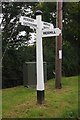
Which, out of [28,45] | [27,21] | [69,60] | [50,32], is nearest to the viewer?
[27,21]

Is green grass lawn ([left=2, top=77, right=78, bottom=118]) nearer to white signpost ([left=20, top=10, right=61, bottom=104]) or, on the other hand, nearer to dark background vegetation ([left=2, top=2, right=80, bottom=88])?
white signpost ([left=20, top=10, right=61, bottom=104])

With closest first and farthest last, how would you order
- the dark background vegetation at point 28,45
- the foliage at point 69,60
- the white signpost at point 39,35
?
1. the white signpost at point 39,35
2. the dark background vegetation at point 28,45
3. the foliage at point 69,60

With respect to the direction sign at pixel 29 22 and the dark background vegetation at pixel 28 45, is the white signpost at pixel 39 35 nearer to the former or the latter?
the direction sign at pixel 29 22

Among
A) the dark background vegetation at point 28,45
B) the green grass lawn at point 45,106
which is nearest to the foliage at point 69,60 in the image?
the dark background vegetation at point 28,45

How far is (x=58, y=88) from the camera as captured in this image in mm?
13844

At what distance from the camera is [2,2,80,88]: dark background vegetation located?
69.5ft

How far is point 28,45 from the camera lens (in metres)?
24.0

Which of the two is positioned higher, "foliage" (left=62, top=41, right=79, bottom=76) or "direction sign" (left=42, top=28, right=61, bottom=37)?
"direction sign" (left=42, top=28, right=61, bottom=37)

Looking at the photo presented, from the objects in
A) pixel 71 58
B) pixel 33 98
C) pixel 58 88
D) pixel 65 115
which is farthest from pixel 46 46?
pixel 65 115

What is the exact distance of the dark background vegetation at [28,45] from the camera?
69.5ft

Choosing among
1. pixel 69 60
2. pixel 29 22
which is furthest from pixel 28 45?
pixel 29 22

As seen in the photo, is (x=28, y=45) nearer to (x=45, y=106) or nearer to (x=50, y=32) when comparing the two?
(x=50, y=32)

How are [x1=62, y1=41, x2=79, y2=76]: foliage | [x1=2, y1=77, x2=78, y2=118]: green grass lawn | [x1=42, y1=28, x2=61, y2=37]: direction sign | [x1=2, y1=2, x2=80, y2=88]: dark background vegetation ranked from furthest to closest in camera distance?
[x1=62, y1=41, x2=79, y2=76]: foliage → [x1=2, y1=2, x2=80, y2=88]: dark background vegetation → [x1=42, y1=28, x2=61, y2=37]: direction sign → [x1=2, y1=77, x2=78, y2=118]: green grass lawn

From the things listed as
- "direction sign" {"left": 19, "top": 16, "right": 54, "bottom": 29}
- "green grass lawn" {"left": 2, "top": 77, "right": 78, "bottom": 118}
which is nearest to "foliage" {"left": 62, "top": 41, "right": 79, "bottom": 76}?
"green grass lawn" {"left": 2, "top": 77, "right": 78, "bottom": 118}
